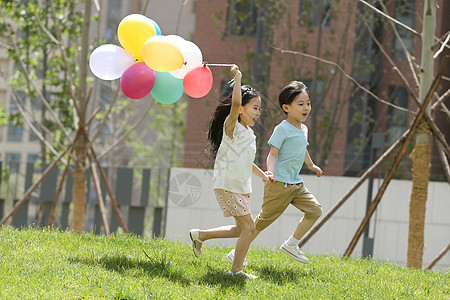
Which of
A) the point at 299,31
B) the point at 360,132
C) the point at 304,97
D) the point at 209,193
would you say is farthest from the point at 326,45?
the point at 304,97

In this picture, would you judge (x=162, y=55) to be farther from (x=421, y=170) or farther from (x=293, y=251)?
(x=421, y=170)

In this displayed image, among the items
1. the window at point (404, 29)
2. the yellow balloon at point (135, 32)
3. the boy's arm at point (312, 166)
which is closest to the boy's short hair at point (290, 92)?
the boy's arm at point (312, 166)

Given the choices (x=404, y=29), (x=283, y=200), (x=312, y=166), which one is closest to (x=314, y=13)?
(x=404, y=29)

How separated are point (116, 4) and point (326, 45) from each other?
85.4ft

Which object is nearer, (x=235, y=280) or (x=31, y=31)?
(x=235, y=280)

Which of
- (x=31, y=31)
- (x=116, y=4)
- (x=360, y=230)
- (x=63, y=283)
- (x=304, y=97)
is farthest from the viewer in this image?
(x=116, y=4)

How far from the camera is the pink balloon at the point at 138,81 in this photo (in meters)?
5.37

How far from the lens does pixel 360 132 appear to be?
574 inches

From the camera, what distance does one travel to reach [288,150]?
540 centimetres

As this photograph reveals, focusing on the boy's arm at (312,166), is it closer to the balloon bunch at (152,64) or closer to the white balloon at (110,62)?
the balloon bunch at (152,64)

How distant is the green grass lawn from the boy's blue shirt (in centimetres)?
78

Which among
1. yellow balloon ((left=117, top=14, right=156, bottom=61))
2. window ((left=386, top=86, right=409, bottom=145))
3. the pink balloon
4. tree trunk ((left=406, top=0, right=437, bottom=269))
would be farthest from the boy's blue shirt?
window ((left=386, top=86, right=409, bottom=145))

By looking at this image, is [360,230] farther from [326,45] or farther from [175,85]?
[326,45]

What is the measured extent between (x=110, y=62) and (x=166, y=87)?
0.54 m
